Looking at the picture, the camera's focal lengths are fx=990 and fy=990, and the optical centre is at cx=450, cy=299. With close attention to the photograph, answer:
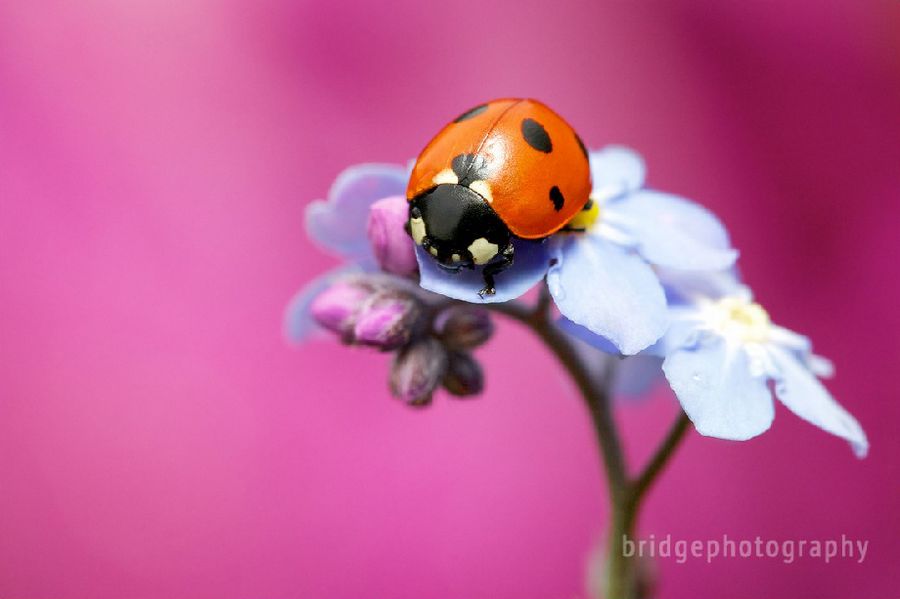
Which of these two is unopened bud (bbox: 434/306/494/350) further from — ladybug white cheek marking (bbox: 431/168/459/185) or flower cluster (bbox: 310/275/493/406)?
ladybug white cheek marking (bbox: 431/168/459/185)

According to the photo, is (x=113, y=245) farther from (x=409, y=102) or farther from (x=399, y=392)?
(x=399, y=392)

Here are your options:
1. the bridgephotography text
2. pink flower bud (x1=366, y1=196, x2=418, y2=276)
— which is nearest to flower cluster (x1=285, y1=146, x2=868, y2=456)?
pink flower bud (x1=366, y1=196, x2=418, y2=276)

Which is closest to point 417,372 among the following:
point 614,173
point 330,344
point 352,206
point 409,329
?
point 409,329

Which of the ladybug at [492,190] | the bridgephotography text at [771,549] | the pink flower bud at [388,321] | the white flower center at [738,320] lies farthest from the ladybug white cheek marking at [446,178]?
the bridgephotography text at [771,549]

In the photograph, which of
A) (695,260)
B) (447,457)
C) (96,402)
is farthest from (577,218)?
(96,402)

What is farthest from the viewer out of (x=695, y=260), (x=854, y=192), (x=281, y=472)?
(x=854, y=192)

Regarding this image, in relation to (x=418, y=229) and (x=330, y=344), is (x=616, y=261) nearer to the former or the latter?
(x=418, y=229)
